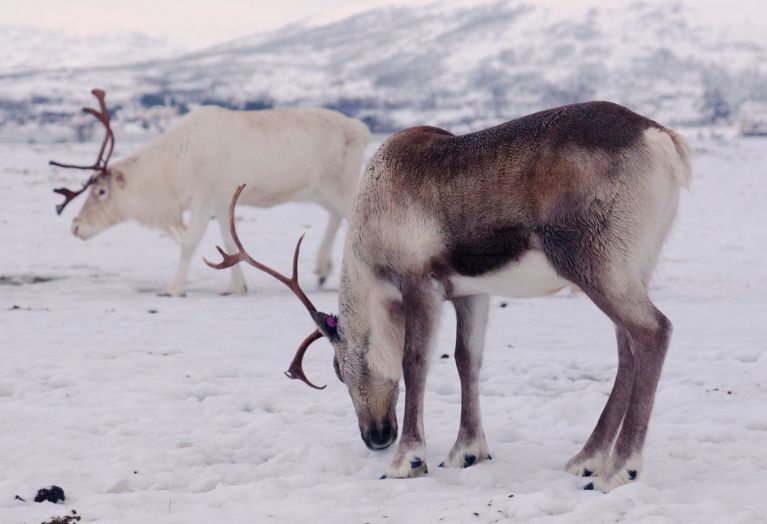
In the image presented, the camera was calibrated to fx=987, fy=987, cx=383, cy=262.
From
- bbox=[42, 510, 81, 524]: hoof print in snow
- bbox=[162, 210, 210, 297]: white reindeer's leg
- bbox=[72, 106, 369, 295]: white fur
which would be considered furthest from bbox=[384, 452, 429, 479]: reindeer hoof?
bbox=[162, 210, 210, 297]: white reindeer's leg

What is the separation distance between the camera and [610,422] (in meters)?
4.39

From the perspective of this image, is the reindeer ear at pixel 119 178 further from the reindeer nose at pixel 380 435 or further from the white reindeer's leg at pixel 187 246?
the reindeer nose at pixel 380 435

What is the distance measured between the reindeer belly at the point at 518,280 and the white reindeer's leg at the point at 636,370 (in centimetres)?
23

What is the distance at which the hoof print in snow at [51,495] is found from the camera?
4.00 metres

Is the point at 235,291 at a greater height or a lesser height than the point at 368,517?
lesser

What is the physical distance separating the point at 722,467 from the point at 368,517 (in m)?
1.72

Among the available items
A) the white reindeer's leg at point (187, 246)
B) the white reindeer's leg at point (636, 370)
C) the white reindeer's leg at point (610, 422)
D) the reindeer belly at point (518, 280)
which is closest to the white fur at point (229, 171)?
the white reindeer's leg at point (187, 246)

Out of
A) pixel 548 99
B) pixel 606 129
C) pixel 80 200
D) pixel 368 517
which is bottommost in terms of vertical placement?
pixel 548 99

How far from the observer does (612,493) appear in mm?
3717

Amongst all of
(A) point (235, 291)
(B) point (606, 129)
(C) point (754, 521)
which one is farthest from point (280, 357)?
(C) point (754, 521)

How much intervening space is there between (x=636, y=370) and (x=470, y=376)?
961 millimetres

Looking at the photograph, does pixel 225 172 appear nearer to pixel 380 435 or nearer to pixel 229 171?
pixel 229 171

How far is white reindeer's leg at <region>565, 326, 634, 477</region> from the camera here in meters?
4.36

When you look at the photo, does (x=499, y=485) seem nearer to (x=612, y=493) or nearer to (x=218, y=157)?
(x=612, y=493)
